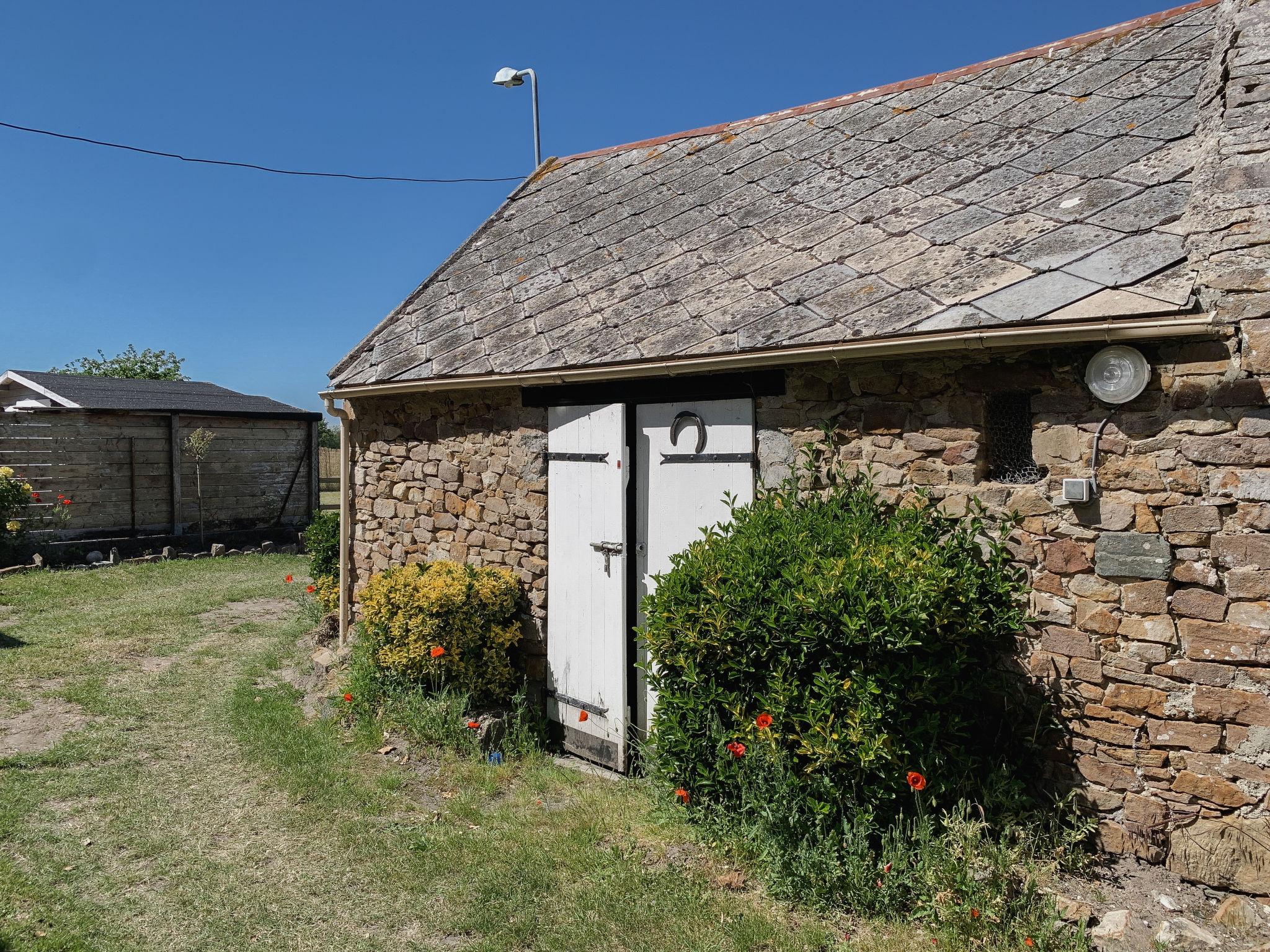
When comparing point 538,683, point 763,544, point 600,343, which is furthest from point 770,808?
point 600,343

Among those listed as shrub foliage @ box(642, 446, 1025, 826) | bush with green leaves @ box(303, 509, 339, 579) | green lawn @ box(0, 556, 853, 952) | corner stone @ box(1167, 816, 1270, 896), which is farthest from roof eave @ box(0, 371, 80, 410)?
corner stone @ box(1167, 816, 1270, 896)

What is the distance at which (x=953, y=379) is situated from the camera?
4223mm

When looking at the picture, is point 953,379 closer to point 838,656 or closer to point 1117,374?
point 1117,374

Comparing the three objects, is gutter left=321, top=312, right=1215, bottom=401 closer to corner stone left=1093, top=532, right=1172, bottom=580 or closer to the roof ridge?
corner stone left=1093, top=532, right=1172, bottom=580

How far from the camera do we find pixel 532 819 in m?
4.61

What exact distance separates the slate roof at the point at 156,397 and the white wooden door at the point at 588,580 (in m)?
11.4

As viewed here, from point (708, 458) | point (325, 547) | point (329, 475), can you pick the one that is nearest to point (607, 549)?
point (708, 458)

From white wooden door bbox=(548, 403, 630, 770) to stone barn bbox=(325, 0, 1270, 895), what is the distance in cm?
2

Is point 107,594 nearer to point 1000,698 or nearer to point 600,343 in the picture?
point 600,343

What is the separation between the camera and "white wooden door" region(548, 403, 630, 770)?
17.5 feet

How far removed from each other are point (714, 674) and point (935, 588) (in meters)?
1.14

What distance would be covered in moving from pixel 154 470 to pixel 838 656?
14226 mm

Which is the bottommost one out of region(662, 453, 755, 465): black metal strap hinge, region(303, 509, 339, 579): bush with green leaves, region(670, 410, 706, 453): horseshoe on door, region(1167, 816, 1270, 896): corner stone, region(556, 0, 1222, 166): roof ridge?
region(1167, 816, 1270, 896): corner stone

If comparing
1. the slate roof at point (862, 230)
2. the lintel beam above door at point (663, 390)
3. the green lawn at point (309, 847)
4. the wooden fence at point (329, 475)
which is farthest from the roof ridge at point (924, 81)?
the wooden fence at point (329, 475)
